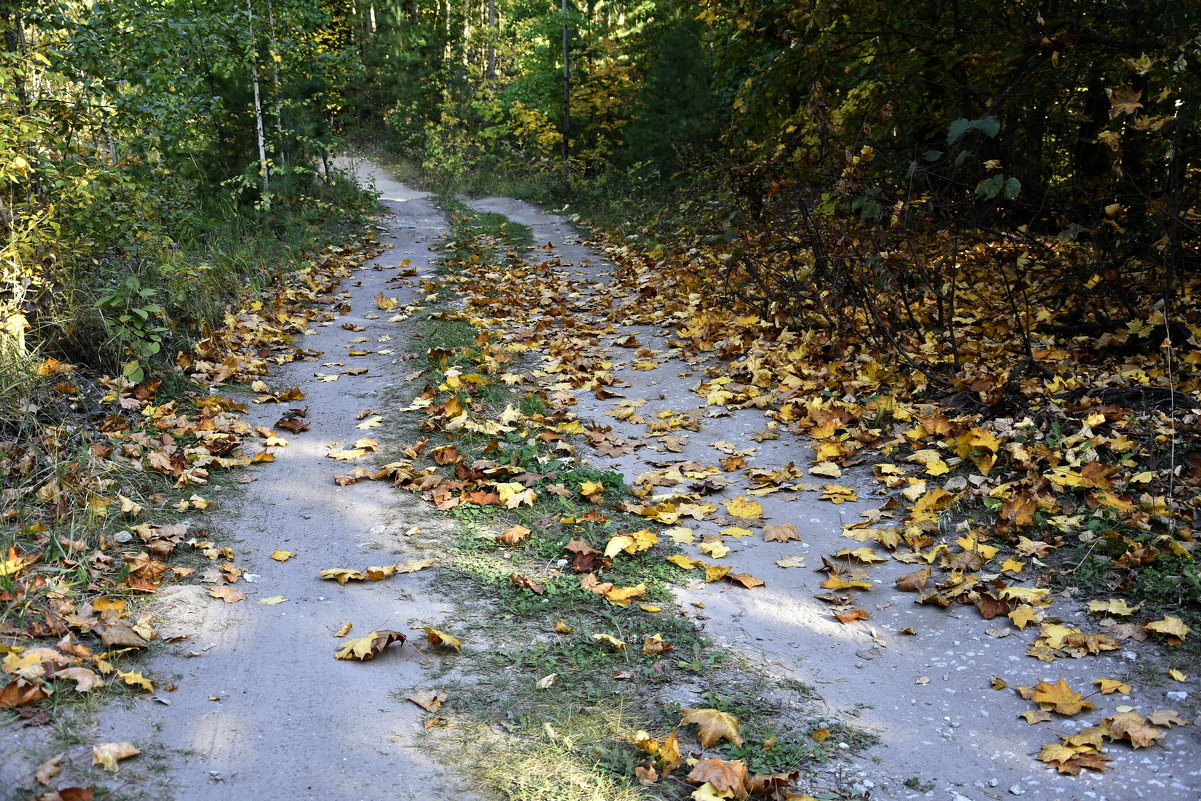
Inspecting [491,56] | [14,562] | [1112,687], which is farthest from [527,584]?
[491,56]

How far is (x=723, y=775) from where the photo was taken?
2613 millimetres

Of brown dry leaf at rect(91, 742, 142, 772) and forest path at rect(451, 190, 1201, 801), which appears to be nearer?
brown dry leaf at rect(91, 742, 142, 772)

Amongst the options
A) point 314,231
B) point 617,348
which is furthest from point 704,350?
point 314,231

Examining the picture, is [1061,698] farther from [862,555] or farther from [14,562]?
[14,562]

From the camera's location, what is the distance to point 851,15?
23.4 ft

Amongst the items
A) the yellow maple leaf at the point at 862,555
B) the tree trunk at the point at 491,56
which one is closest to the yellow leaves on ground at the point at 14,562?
the yellow maple leaf at the point at 862,555

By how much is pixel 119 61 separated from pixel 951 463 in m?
6.41

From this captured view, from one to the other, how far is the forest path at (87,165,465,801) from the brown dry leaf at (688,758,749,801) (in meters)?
0.79

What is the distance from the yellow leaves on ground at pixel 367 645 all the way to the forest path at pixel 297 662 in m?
0.03

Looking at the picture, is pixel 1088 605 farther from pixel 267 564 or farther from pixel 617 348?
pixel 617 348

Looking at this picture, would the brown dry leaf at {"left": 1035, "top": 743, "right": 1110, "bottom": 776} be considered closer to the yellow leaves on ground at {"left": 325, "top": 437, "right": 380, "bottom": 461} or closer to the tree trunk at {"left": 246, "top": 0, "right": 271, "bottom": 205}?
the yellow leaves on ground at {"left": 325, "top": 437, "right": 380, "bottom": 461}

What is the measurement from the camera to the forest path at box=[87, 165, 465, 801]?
2553 millimetres

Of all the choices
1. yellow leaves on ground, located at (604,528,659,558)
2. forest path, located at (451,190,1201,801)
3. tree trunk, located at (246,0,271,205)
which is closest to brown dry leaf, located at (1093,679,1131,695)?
forest path, located at (451,190,1201,801)

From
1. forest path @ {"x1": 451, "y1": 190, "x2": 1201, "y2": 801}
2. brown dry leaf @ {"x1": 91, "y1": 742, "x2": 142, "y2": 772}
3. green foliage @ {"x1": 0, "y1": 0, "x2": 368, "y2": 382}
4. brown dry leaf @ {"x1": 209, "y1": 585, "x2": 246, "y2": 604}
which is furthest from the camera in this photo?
green foliage @ {"x1": 0, "y1": 0, "x2": 368, "y2": 382}
